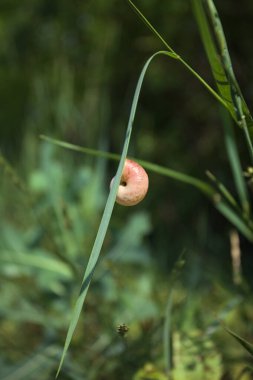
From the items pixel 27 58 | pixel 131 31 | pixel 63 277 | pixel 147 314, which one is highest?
pixel 27 58

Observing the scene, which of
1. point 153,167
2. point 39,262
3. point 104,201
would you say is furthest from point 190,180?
point 104,201

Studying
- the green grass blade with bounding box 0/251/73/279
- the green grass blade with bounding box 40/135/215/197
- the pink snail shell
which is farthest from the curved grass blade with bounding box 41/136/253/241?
the green grass blade with bounding box 0/251/73/279

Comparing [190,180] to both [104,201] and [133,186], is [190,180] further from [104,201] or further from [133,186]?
[104,201]

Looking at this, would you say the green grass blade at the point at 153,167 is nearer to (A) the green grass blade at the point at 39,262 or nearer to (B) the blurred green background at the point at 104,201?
(B) the blurred green background at the point at 104,201

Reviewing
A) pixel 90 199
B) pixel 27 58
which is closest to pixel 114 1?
pixel 27 58

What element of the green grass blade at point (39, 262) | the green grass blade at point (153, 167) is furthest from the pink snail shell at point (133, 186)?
the green grass blade at point (39, 262)

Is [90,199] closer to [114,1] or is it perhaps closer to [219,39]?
[114,1]
